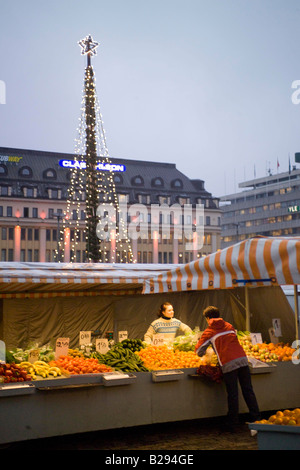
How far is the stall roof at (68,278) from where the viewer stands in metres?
11.2

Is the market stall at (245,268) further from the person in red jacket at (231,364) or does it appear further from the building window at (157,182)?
the building window at (157,182)

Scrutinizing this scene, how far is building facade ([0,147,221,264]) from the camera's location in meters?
77.1

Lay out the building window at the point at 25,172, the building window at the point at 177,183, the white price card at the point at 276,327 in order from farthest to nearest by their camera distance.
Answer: the building window at the point at 177,183 → the building window at the point at 25,172 → the white price card at the point at 276,327

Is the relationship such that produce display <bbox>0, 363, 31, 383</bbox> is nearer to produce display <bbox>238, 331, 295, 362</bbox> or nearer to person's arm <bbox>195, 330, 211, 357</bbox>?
person's arm <bbox>195, 330, 211, 357</bbox>

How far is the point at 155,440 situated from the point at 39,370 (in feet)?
6.22

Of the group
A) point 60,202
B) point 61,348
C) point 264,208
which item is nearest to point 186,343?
point 61,348

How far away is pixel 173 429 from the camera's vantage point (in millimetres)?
8367

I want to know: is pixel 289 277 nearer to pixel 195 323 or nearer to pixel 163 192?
pixel 195 323

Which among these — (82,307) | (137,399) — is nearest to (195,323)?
(82,307)

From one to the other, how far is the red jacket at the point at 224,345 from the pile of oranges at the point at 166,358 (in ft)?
1.92

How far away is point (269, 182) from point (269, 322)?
11152cm

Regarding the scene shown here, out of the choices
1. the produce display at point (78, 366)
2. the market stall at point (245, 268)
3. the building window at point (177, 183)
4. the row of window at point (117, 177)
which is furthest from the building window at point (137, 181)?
the produce display at point (78, 366)

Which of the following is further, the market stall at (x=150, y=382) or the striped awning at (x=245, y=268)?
the market stall at (x=150, y=382)

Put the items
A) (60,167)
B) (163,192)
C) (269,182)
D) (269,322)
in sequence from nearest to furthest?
(269,322) < (60,167) < (163,192) < (269,182)
